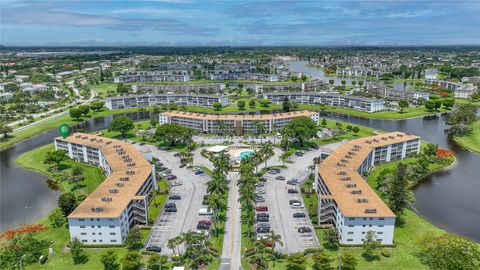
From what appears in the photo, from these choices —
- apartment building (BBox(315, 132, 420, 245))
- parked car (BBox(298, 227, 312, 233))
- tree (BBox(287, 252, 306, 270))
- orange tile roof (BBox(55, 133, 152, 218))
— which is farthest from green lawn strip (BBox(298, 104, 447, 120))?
tree (BBox(287, 252, 306, 270))

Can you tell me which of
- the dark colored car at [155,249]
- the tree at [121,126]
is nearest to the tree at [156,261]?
the dark colored car at [155,249]

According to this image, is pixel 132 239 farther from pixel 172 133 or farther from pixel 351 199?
pixel 172 133

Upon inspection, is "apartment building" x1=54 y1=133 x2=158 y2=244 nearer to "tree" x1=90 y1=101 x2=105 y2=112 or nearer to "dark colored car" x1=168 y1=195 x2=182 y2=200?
"dark colored car" x1=168 y1=195 x2=182 y2=200

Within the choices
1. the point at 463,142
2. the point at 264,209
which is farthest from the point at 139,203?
the point at 463,142

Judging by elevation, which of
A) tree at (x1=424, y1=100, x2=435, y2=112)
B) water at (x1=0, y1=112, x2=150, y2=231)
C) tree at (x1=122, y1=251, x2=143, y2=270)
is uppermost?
tree at (x1=424, y1=100, x2=435, y2=112)

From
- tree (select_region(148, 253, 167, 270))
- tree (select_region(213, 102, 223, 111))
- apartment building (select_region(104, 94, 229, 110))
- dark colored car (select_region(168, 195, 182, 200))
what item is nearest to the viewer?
tree (select_region(148, 253, 167, 270))

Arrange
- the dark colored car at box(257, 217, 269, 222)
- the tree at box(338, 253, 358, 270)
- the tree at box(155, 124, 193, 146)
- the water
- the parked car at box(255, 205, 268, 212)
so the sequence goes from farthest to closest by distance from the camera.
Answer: the tree at box(155, 124, 193, 146) < the water < the parked car at box(255, 205, 268, 212) < the dark colored car at box(257, 217, 269, 222) < the tree at box(338, 253, 358, 270)

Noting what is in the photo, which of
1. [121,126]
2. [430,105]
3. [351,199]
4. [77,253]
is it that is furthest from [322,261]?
[430,105]

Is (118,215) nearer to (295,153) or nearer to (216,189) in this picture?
(216,189)
